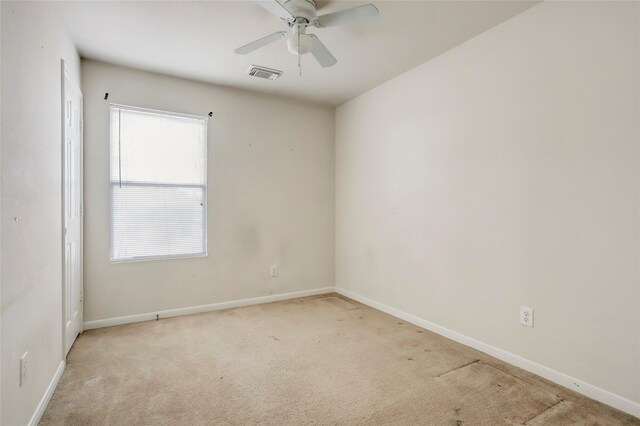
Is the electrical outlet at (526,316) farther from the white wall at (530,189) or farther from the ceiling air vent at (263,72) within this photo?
the ceiling air vent at (263,72)

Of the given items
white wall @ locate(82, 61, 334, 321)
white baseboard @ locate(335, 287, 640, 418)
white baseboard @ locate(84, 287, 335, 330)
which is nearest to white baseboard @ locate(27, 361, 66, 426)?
white baseboard @ locate(84, 287, 335, 330)

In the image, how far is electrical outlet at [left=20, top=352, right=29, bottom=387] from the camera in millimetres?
1618

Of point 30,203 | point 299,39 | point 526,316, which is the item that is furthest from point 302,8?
point 526,316

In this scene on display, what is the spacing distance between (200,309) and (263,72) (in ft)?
8.52

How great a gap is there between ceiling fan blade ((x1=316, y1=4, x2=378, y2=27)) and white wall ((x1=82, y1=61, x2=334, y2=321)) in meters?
1.69

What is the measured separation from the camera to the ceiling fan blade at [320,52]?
91.3 inches

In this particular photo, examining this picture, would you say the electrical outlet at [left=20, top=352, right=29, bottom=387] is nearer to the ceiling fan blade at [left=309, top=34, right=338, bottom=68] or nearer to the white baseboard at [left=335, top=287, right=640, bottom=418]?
the ceiling fan blade at [left=309, top=34, right=338, bottom=68]

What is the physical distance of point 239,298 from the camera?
13.0 ft

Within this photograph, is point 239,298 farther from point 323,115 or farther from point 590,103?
point 590,103

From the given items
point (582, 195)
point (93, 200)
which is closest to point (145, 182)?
point (93, 200)

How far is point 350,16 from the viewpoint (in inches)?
80.9

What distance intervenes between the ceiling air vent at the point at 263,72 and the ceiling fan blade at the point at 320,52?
1.02 metres

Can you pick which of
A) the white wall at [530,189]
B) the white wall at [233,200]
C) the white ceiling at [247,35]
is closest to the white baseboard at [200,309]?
the white wall at [233,200]

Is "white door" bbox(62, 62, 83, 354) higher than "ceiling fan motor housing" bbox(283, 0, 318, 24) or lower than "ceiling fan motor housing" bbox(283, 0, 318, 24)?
lower
